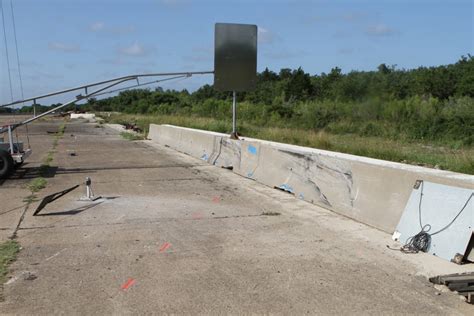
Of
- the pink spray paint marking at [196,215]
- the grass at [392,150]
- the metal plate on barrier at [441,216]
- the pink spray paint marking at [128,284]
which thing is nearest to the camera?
the pink spray paint marking at [128,284]

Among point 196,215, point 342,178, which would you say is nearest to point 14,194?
point 196,215

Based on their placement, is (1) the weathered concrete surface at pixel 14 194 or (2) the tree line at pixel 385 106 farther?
(2) the tree line at pixel 385 106

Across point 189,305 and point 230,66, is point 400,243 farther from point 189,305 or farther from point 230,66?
point 230,66

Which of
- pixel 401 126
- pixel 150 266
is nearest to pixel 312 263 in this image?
pixel 150 266

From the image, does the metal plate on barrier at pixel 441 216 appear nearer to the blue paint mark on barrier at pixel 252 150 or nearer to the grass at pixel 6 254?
the grass at pixel 6 254

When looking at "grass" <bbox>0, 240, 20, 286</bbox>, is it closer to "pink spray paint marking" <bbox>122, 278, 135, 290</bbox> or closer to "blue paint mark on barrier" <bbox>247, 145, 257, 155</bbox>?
"pink spray paint marking" <bbox>122, 278, 135, 290</bbox>

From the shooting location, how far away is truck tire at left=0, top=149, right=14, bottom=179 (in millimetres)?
12037

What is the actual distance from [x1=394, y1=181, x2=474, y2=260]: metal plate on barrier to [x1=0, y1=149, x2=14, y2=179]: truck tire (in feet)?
31.8

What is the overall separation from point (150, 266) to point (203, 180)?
678 cm

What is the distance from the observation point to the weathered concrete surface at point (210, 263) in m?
4.46

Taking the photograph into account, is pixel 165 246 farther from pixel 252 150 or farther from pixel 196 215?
pixel 252 150

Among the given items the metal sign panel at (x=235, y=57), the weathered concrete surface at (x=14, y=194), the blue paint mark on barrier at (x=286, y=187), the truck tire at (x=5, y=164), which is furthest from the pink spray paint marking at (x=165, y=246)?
the metal sign panel at (x=235, y=57)

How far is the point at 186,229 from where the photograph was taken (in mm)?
7207

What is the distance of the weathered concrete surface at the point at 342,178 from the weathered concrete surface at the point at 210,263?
10.8 inches
